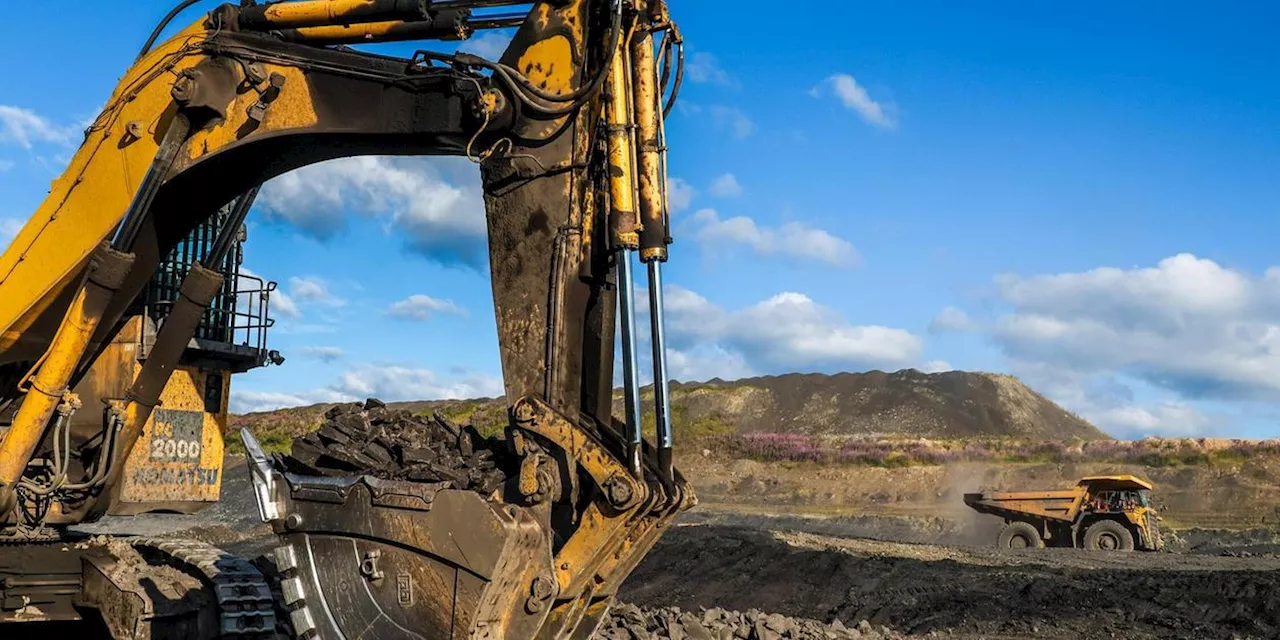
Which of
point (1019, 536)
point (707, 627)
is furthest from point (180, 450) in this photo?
point (1019, 536)

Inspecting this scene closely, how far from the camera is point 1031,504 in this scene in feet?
74.8

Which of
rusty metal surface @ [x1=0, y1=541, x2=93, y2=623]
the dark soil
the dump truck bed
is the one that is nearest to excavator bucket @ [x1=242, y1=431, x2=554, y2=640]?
rusty metal surface @ [x1=0, y1=541, x2=93, y2=623]

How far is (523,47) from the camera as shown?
17.3 feet

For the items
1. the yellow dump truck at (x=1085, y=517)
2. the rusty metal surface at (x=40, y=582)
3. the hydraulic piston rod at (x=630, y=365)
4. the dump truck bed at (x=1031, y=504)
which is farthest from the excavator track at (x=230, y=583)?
the dump truck bed at (x=1031, y=504)

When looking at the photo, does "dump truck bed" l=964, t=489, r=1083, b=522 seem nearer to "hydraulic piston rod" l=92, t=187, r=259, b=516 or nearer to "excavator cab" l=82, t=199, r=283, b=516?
"excavator cab" l=82, t=199, r=283, b=516

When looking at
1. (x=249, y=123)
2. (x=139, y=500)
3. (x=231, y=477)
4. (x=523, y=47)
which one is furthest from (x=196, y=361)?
(x=231, y=477)

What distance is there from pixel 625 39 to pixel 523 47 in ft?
1.67

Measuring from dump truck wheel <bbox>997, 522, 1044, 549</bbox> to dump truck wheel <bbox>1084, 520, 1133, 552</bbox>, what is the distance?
0.90m

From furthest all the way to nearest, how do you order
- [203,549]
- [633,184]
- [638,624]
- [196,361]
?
[196,361] → [203,549] → [638,624] → [633,184]

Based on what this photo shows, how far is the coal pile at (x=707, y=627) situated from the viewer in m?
6.88

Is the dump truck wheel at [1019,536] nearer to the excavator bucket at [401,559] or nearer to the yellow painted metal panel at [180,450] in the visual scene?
the yellow painted metal panel at [180,450]

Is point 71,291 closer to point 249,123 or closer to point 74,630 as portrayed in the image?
point 249,123

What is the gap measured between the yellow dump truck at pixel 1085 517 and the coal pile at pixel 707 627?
1529 cm

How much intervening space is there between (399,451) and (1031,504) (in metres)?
20.2
